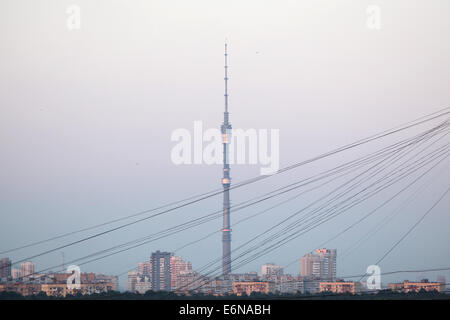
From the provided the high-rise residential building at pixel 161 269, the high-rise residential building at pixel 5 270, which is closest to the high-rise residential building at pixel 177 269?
the high-rise residential building at pixel 161 269

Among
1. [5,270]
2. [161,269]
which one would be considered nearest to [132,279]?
[161,269]

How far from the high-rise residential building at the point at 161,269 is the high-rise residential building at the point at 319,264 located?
73.4 feet

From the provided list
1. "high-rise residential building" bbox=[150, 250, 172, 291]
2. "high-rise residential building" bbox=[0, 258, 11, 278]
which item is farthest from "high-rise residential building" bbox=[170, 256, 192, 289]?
"high-rise residential building" bbox=[0, 258, 11, 278]

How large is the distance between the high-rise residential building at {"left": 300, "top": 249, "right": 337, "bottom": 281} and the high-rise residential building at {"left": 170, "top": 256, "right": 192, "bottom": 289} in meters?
19.2

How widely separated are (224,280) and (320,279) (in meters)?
Result: 14.5

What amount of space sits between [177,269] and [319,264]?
23.8m

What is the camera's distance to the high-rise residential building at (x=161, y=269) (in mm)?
131000

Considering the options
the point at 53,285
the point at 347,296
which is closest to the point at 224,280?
the point at 53,285

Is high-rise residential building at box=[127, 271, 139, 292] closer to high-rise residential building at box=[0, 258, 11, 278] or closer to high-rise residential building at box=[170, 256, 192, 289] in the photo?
high-rise residential building at box=[170, 256, 192, 289]

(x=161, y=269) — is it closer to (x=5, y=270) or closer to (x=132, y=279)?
(x=132, y=279)

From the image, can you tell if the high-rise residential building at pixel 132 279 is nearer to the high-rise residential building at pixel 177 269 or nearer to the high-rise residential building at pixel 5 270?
the high-rise residential building at pixel 177 269

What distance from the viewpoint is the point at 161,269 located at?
149375mm
